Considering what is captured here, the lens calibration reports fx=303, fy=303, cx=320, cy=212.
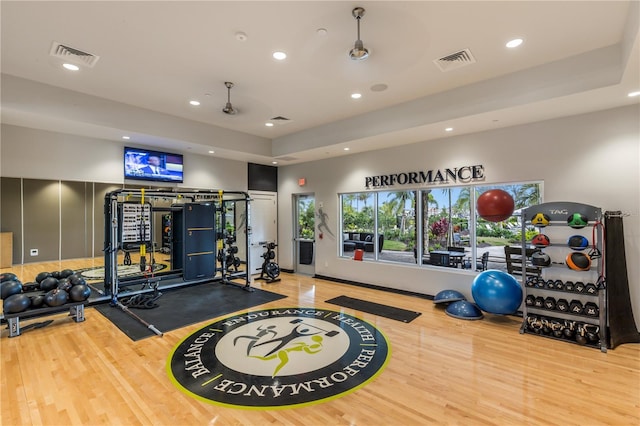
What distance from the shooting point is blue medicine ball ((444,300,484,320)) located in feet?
16.1

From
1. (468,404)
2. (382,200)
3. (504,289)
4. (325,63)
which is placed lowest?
(468,404)

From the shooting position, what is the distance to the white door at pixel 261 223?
8.34 meters

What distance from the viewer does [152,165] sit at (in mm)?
6438

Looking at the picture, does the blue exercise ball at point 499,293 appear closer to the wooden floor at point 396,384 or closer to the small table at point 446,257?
the wooden floor at point 396,384

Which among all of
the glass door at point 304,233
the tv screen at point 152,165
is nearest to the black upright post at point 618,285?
the glass door at point 304,233

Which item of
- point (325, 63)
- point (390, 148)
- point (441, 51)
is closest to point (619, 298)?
point (441, 51)

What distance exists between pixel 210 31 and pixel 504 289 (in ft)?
17.1

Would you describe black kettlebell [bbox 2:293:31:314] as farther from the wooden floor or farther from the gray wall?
the gray wall

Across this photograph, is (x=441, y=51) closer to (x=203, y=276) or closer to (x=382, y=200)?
(x=382, y=200)

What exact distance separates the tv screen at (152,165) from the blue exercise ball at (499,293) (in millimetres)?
6432

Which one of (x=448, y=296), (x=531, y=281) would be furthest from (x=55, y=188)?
(x=531, y=281)

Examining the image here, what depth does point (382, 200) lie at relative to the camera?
6984 millimetres

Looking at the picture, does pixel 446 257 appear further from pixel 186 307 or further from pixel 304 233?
pixel 186 307

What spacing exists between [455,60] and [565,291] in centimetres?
348
